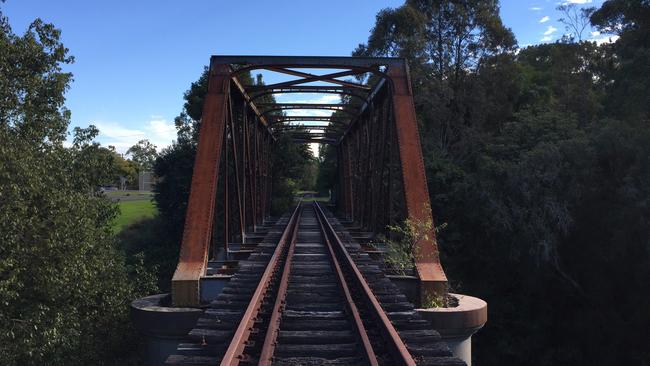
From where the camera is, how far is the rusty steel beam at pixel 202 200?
814 cm

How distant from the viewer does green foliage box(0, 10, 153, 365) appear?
977 cm

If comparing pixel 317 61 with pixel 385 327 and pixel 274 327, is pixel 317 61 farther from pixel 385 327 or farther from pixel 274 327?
pixel 385 327

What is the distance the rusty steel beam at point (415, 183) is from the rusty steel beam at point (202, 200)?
11.4 ft

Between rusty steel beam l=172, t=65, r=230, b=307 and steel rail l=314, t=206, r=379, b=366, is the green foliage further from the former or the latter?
steel rail l=314, t=206, r=379, b=366

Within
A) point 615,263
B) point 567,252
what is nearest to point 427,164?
point 567,252

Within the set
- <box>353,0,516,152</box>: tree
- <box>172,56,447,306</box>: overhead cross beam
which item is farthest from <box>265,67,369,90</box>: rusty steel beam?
<box>353,0,516,152</box>: tree

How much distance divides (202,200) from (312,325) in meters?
4.01

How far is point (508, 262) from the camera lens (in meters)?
22.7

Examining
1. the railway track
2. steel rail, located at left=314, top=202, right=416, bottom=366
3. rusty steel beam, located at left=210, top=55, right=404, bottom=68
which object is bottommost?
the railway track

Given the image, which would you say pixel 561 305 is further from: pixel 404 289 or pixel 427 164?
pixel 404 289

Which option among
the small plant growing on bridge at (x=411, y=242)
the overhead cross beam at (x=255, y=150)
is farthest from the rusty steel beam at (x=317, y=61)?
the small plant growing on bridge at (x=411, y=242)

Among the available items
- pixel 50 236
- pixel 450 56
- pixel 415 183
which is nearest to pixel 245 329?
pixel 415 183

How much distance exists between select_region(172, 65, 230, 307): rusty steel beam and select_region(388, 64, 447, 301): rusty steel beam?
349 cm

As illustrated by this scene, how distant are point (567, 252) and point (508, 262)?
2430 mm
